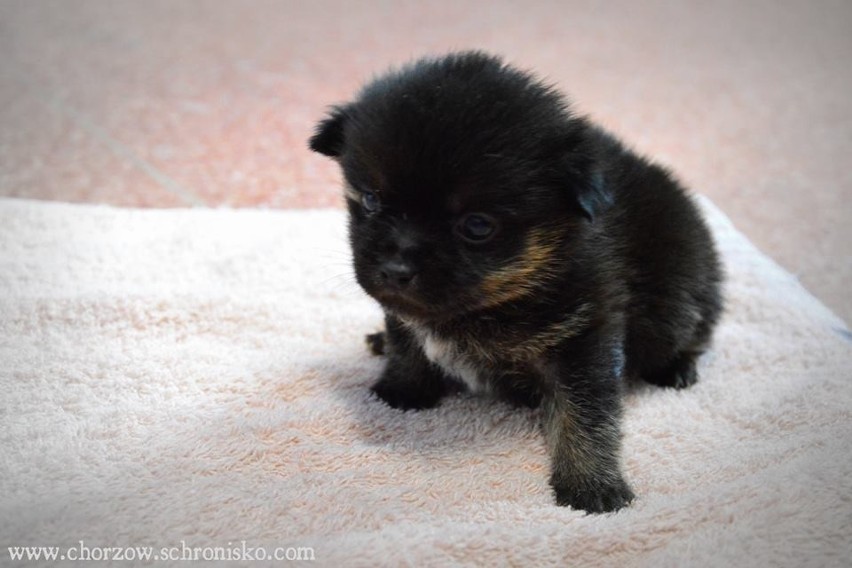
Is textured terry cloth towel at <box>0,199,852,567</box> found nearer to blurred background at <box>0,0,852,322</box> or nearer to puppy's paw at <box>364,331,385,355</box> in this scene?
puppy's paw at <box>364,331,385,355</box>

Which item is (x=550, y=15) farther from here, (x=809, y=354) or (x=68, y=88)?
(x=809, y=354)

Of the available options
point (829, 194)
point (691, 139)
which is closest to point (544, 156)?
point (829, 194)

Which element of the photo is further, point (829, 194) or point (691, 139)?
point (691, 139)

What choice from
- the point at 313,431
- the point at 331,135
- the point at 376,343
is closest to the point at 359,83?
the point at 376,343

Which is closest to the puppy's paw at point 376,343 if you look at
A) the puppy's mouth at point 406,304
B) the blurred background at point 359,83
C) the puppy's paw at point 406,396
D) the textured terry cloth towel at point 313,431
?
the textured terry cloth towel at point 313,431

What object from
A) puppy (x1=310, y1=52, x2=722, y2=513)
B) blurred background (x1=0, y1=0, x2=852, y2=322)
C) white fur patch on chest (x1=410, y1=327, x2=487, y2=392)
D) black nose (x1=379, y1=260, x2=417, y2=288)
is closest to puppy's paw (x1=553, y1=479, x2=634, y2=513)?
puppy (x1=310, y1=52, x2=722, y2=513)

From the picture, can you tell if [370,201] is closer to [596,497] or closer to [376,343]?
[376,343]

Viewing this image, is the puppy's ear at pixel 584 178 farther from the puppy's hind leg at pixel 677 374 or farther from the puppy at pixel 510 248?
the puppy's hind leg at pixel 677 374
